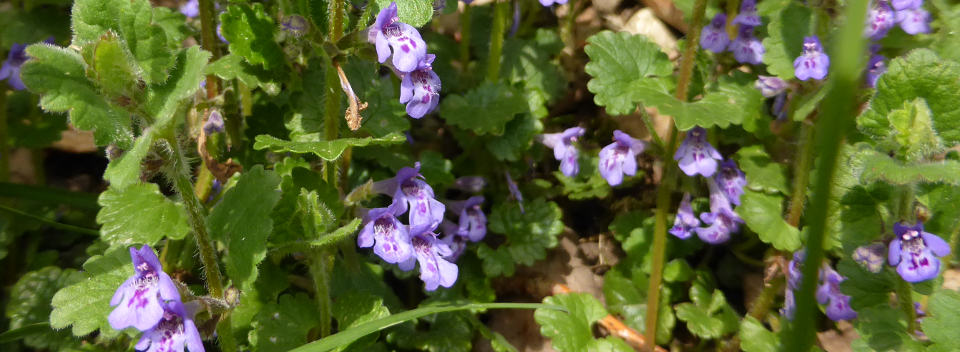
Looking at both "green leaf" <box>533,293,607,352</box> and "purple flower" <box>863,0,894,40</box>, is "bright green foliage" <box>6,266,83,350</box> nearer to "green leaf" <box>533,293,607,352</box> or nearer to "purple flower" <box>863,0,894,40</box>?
"green leaf" <box>533,293,607,352</box>

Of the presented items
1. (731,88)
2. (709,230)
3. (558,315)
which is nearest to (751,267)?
(709,230)

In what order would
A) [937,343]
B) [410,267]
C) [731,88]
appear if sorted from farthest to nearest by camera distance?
[731,88], [410,267], [937,343]

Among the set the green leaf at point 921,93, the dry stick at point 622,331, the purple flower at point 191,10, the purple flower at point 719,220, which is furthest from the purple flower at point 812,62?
the purple flower at point 191,10

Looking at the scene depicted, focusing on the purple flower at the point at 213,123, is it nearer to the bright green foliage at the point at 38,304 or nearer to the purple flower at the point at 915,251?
the bright green foliage at the point at 38,304

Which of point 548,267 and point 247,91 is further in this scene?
point 548,267

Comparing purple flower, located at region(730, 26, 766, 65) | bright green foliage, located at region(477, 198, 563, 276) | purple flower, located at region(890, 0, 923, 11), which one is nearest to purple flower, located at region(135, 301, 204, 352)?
bright green foliage, located at region(477, 198, 563, 276)

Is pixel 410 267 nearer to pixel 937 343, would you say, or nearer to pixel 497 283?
pixel 497 283

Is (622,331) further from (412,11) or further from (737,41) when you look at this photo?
(412,11)
